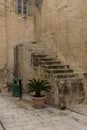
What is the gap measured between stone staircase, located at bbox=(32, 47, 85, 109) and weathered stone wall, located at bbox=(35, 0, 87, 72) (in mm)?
509

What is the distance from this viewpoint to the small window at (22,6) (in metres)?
12.7

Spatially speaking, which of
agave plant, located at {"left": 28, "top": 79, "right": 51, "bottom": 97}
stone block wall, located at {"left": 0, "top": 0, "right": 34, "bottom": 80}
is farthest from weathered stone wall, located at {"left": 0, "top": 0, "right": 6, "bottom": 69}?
agave plant, located at {"left": 28, "top": 79, "right": 51, "bottom": 97}

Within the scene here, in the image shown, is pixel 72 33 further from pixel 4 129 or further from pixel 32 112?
pixel 4 129

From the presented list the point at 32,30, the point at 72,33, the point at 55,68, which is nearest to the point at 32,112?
the point at 55,68

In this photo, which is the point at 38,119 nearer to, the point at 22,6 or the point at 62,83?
the point at 62,83

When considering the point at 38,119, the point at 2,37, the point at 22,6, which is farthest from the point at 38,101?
the point at 22,6

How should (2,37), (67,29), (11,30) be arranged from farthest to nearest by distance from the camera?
(11,30), (2,37), (67,29)

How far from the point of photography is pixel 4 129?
5648 millimetres

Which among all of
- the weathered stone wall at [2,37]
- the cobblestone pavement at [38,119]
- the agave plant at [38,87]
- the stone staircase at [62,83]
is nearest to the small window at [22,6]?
the weathered stone wall at [2,37]

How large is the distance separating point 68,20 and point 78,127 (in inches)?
198

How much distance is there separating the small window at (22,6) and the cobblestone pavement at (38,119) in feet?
21.6

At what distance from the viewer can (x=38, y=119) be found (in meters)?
6.46

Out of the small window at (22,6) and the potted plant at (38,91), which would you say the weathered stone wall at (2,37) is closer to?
the small window at (22,6)

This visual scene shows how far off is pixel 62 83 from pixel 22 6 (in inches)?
268
